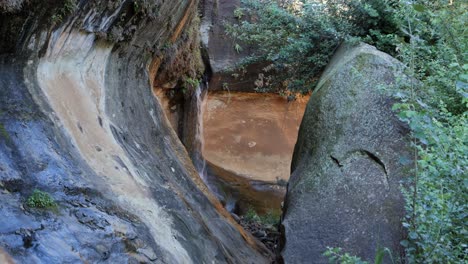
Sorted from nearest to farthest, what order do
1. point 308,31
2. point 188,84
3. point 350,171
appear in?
point 350,171 → point 308,31 → point 188,84

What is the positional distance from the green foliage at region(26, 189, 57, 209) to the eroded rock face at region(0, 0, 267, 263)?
0.03 metres

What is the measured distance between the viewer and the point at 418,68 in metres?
5.25

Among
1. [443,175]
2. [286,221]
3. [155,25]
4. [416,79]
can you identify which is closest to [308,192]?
[286,221]

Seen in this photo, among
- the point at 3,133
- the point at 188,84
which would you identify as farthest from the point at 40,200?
the point at 188,84

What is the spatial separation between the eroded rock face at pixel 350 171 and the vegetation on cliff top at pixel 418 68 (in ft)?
0.79

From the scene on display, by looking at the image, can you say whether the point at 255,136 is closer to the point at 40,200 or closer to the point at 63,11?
the point at 63,11

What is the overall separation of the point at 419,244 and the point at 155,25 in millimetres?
3436

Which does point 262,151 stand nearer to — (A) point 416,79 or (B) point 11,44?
(A) point 416,79

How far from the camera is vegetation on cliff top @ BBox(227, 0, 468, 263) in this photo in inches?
124

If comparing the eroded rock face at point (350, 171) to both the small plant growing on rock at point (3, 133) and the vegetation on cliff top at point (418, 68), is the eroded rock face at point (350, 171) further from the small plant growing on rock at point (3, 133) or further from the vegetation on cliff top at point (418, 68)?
the small plant growing on rock at point (3, 133)

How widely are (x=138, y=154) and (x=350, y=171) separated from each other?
1834mm

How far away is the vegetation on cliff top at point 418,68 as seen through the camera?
315cm

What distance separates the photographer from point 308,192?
4.78m

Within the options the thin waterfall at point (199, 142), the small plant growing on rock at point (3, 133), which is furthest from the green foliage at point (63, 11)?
the thin waterfall at point (199, 142)
